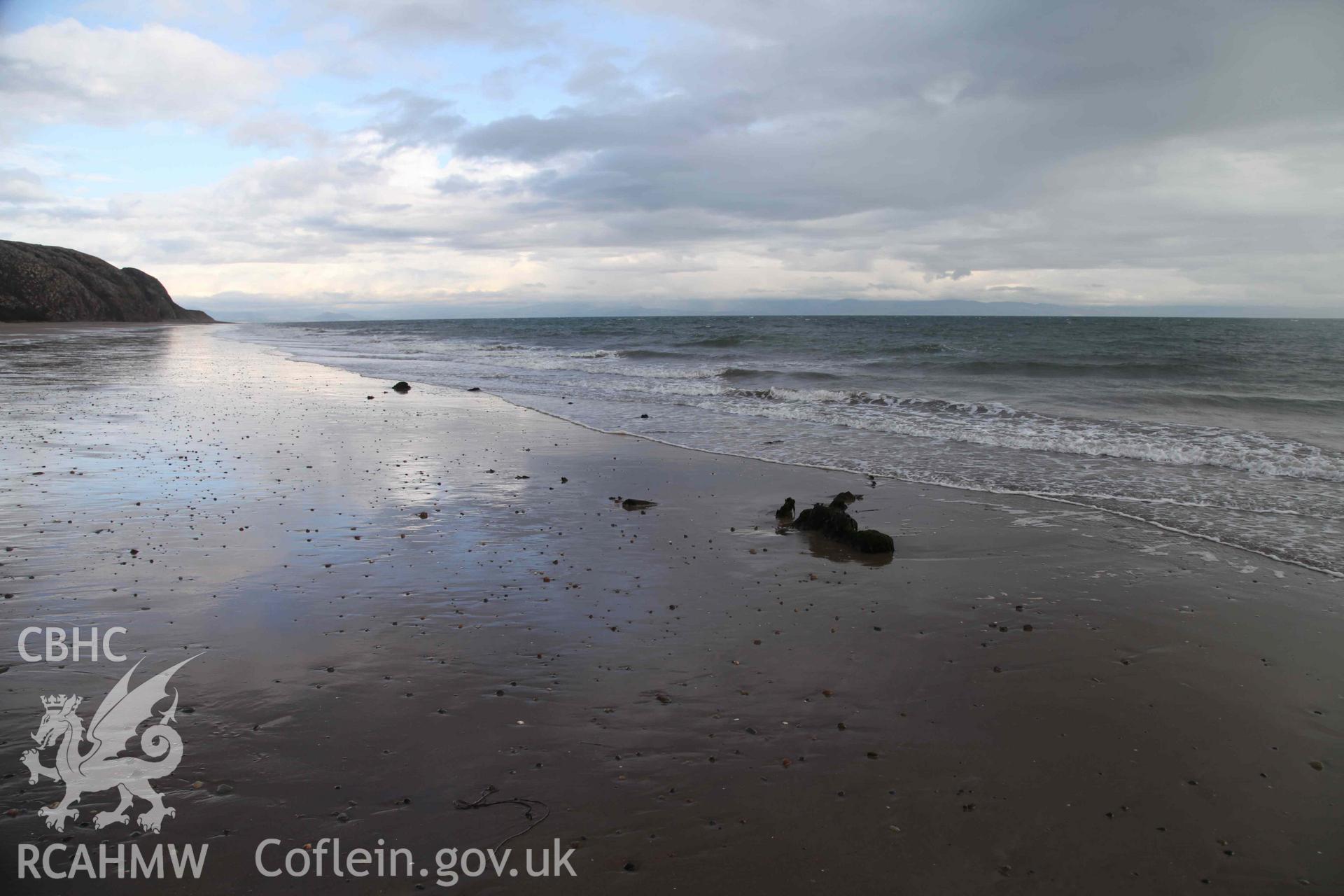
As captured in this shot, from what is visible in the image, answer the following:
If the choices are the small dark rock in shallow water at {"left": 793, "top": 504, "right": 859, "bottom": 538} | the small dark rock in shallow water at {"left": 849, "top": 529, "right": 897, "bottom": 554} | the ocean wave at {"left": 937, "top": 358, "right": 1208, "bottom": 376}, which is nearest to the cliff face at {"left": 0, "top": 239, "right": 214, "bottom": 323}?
the ocean wave at {"left": 937, "top": 358, "right": 1208, "bottom": 376}

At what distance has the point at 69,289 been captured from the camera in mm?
63500

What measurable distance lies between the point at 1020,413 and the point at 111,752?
779 inches

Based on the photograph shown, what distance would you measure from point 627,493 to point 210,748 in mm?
6733

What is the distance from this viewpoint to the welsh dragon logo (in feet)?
11.7

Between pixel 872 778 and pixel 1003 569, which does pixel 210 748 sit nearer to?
pixel 872 778

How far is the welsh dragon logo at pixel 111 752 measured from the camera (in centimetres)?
356

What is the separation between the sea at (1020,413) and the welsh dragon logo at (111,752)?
32.9 ft

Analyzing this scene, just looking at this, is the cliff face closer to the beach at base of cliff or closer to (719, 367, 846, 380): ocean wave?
(719, 367, 846, 380): ocean wave

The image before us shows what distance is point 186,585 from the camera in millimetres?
6289

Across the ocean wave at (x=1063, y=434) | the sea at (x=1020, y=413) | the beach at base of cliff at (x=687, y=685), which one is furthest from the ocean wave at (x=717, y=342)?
the beach at base of cliff at (x=687, y=685)

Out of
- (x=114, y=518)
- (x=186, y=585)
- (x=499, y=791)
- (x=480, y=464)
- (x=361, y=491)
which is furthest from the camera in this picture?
(x=480, y=464)

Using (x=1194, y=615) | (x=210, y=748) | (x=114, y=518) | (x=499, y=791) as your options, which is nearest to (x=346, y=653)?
(x=210, y=748)

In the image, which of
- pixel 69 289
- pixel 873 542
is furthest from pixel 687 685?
pixel 69 289

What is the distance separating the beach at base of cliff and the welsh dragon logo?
7cm
